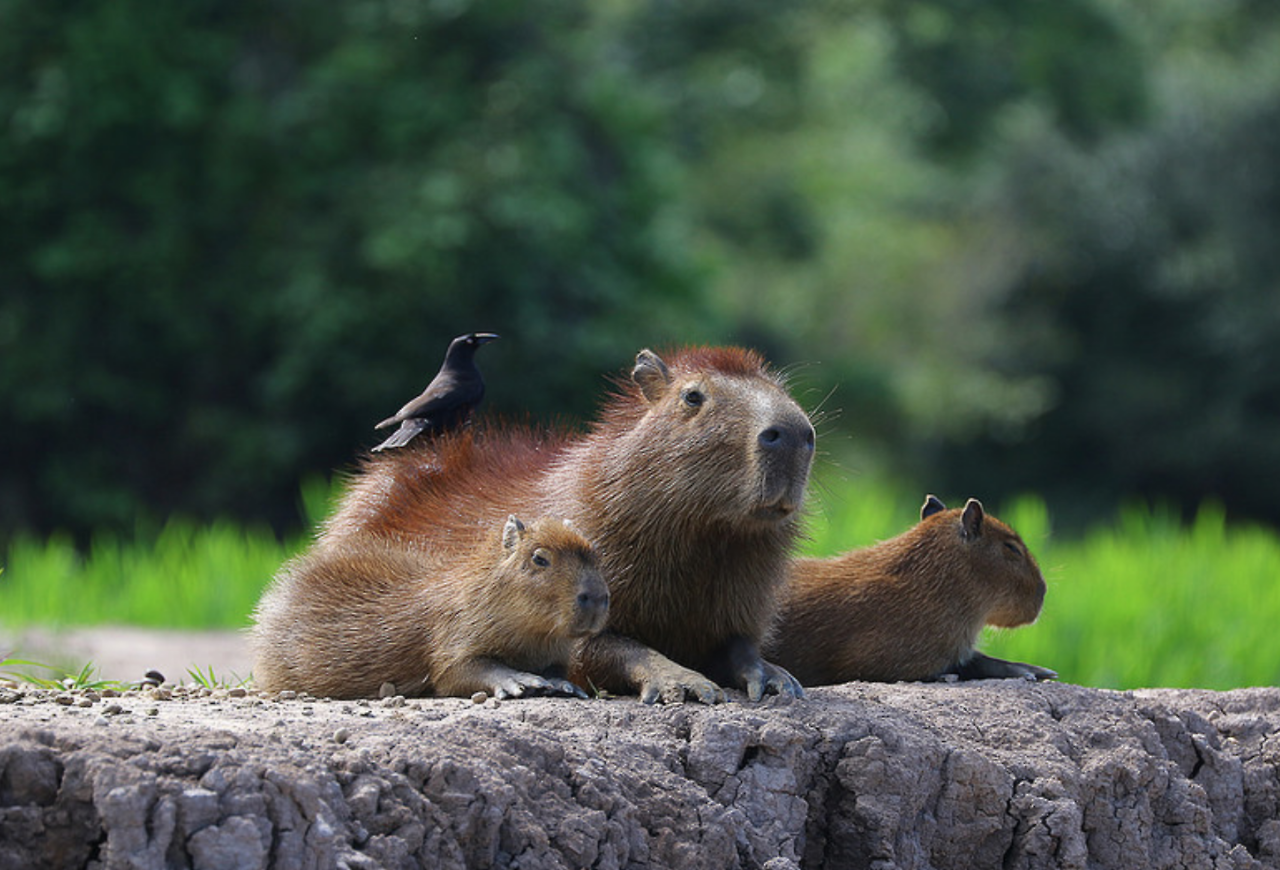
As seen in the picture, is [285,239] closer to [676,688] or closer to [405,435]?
[405,435]

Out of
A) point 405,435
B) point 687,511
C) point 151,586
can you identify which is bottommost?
point 151,586

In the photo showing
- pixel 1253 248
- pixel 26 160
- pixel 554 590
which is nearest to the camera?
pixel 554 590

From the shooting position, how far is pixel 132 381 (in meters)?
15.9

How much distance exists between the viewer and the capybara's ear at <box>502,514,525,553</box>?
3949 millimetres

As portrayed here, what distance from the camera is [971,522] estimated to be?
4.69 metres

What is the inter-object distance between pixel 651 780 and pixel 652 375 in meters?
1.13

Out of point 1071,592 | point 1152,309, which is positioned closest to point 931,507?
point 1071,592

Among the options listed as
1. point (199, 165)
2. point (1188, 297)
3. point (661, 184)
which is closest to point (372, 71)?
point (199, 165)

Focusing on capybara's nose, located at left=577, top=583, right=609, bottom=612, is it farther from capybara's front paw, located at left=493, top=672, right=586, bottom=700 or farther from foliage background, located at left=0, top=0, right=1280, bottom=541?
foliage background, located at left=0, top=0, right=1280, bottom=541

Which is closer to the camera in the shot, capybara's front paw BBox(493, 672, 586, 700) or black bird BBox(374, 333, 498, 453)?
capybara's front paw BBox(493, 672, 586, 700)

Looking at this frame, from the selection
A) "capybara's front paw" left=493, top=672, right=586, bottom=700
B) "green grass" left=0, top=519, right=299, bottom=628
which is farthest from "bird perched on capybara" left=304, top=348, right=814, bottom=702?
"green grass" left=0, top=519, right=299, bottom=628

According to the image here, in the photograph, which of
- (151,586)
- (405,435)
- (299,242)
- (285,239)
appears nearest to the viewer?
(405,435)

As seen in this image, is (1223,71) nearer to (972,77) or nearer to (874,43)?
(972,77)

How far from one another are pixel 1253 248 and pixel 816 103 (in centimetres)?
687
